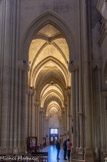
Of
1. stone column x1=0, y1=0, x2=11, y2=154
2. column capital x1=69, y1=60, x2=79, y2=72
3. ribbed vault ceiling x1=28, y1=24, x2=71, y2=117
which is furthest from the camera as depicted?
ribbed vault ceiling x1=28, y1=24, x2=71, y2=117

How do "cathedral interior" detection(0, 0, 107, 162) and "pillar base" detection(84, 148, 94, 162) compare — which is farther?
"cathedral interior" detection(0, 0, 107, 162)

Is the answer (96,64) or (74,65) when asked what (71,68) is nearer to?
(74,65)

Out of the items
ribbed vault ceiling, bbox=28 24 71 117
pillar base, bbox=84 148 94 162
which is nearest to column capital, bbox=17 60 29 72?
ribbed vault ceiling, bbox=28 24 71 117

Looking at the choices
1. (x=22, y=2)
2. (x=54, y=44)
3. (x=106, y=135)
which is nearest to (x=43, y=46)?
(x=54, y=44)

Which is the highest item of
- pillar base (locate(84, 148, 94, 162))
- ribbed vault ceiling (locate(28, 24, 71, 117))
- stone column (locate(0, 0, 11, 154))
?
ribbed vault ceiling (locate(28, 24, 71, 117))

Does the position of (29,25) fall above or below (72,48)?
above

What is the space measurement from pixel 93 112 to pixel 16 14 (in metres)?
8.33

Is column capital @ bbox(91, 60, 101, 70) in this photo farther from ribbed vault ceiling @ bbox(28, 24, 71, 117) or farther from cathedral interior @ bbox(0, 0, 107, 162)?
ribbed vault ceiling @ bbox(28, 24, 71, 117)

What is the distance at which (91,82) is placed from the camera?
18.1 meters

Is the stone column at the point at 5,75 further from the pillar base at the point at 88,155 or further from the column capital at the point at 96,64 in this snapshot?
the column capital at the point at 96,64

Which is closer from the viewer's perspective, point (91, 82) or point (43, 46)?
point (91, 82)

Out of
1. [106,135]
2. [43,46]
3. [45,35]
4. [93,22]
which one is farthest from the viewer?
[43,46]

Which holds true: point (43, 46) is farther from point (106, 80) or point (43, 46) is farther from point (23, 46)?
point (106, 80)

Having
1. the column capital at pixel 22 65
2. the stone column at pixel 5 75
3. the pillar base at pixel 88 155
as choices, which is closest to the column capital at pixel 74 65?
the column capital at pixel 22 65
